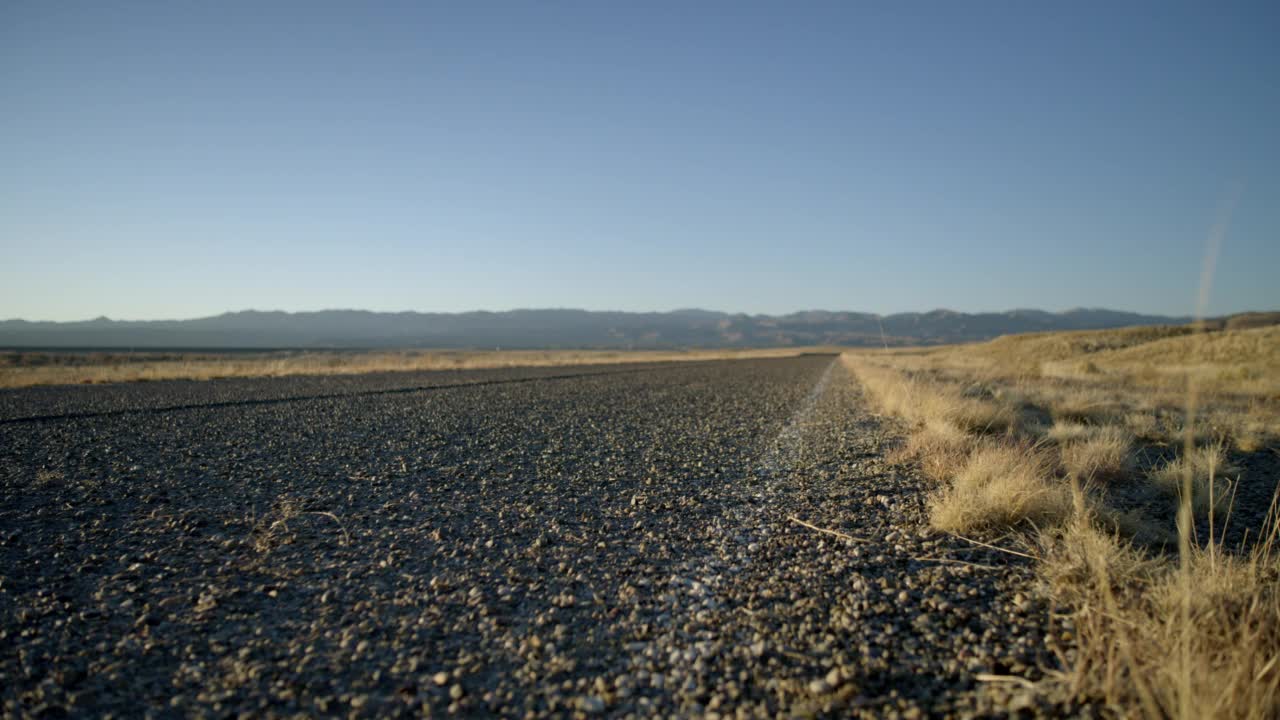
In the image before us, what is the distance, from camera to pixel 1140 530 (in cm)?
397

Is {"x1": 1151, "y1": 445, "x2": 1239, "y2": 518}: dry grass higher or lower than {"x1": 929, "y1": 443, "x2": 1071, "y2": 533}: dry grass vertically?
lower

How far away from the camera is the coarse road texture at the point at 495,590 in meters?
2.33

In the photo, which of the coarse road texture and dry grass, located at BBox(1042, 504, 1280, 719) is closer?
dry grass, located at BBox(1042, 504, 1280, 719)

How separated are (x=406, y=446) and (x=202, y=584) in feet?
15.2

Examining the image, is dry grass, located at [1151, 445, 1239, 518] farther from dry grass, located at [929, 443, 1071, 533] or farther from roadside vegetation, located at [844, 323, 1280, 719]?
dry grass, located at [929, 443, 1071, 533]

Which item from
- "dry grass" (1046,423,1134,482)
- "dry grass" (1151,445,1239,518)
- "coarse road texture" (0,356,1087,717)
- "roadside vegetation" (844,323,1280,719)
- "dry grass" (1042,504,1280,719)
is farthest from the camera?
"dry grass" (1046,423,1134,482)

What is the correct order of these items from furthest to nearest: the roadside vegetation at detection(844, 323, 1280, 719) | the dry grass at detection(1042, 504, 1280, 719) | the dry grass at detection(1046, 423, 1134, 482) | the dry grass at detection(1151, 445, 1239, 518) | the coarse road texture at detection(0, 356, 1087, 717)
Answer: the dry grass at detection(1046, 423, 1134, 482)
the dry grass at detection(1151, 445, 1239, 518)
the coarse road texture at detection(0, 356, 1087, 717)
the roadside vegetation at detection(844, 323, 1280, 719)
the dry grass at detection(1042, 504, 1280, 719)

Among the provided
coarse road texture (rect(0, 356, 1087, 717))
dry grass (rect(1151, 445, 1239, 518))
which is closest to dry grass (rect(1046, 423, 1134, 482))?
dry grass (rect(1151, 445, 1239, 518))

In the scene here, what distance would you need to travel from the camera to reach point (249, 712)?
219cm

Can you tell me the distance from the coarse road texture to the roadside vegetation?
28cm

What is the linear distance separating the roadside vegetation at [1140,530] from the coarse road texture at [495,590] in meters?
0.28

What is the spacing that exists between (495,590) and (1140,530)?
14.1ft

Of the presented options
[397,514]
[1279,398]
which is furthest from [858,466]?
[1279,398]

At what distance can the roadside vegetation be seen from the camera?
214 cm
